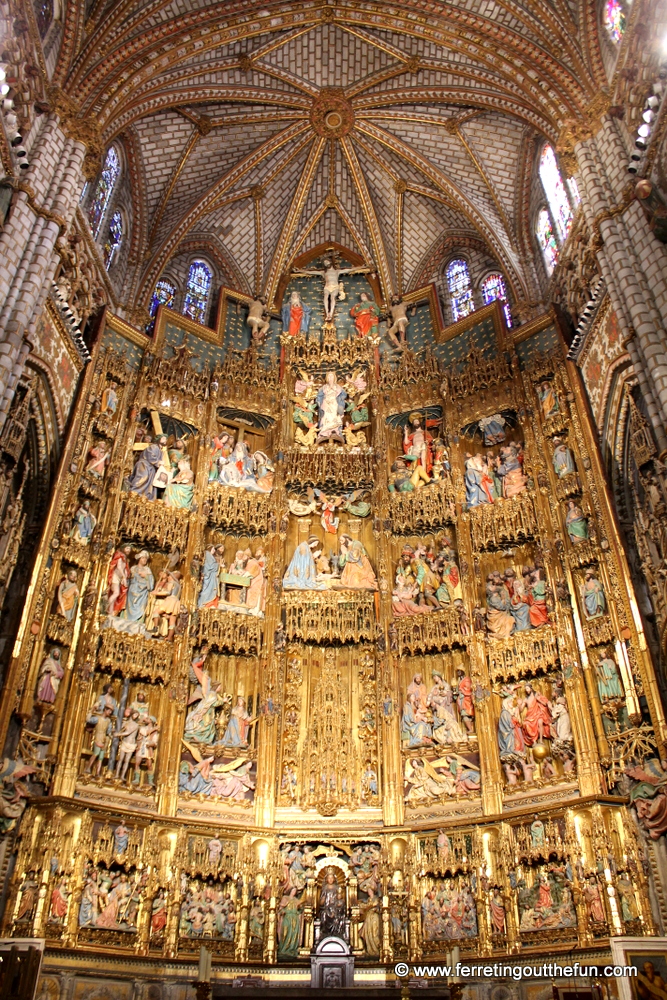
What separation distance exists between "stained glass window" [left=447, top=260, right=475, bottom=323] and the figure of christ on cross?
7.58 ft

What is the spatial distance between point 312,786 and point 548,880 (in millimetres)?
4671

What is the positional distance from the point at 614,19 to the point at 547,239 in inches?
205

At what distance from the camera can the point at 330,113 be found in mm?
21625

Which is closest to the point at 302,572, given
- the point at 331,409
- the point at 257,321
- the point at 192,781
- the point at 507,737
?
the point at 331,409

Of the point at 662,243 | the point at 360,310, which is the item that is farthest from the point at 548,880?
the point at 360,310

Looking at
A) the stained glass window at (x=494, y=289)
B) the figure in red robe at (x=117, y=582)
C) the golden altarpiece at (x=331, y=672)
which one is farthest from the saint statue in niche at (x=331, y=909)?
the stained glass window at (x=494, y=289)

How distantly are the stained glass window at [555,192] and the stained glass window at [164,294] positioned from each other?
9.84 meters

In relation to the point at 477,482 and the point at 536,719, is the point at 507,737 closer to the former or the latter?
the point at 536,719

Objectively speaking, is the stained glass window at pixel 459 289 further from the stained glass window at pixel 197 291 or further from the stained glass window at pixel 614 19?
the stained glass window at pixel 614 19

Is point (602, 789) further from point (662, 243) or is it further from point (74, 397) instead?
point (74, 397)

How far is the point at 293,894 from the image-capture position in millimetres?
15008

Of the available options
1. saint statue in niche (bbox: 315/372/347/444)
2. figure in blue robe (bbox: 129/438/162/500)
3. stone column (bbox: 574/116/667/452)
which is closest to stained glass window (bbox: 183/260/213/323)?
saint statue in niche (bbox: 315/372/347/444)

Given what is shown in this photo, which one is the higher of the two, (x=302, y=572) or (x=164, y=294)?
(x=164, y=294)

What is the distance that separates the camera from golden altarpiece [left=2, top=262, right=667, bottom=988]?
13594 mm
